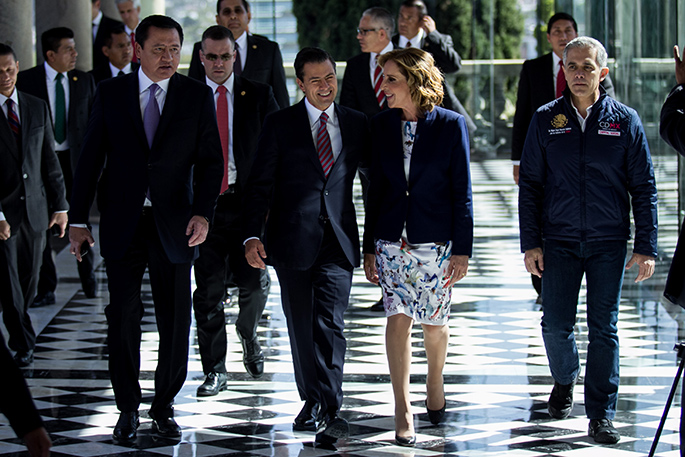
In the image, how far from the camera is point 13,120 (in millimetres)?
6809

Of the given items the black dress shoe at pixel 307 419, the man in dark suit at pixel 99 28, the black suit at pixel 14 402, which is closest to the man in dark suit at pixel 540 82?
the black dress shoe at pixel 307 419

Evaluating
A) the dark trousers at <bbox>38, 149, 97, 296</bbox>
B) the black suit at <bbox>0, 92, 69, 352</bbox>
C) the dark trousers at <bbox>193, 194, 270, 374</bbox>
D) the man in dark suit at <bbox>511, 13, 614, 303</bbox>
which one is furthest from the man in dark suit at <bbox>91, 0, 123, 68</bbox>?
the dark trousers at <bbox>193, 194, 270, 374</bbox>

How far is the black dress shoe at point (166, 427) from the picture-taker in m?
5.28

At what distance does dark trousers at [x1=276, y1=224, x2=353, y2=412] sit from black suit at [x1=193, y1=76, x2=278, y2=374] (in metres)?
0.81

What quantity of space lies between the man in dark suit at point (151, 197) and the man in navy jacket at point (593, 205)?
151 centimetres

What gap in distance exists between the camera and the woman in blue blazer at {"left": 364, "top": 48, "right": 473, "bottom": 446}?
516 centimetres

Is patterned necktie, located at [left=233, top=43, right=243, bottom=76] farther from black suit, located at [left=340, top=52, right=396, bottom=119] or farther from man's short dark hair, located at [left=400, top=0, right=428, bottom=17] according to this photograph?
man's short dark hair, located at [left=400, top=0, right=428, bottom=17]

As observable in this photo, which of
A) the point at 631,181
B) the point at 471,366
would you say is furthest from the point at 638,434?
the point at 471,366

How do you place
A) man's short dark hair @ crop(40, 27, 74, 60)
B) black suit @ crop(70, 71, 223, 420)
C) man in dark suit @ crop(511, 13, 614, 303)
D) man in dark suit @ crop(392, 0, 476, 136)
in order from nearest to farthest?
black suit @ crop(70, 71, 223, 420) → man in dark suit @ crop(511, 13, 614, 303) → man in dark suit @ crop(392, 0, 476, 136) → man's short dark hair @ crop(40, 27, 74, 60)

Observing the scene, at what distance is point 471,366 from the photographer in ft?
21.8

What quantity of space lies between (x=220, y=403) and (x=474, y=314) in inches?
110

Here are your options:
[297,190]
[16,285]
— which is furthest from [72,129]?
[297,190]

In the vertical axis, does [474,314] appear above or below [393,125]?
below

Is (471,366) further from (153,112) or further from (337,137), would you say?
(153,112)
